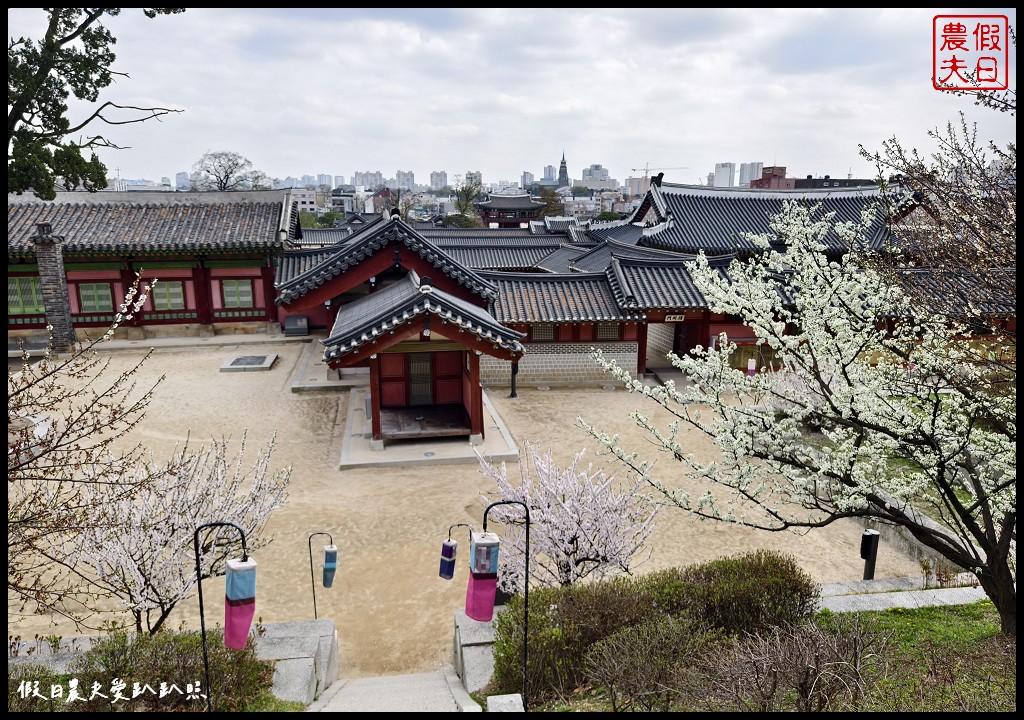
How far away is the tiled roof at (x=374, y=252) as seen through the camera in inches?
670

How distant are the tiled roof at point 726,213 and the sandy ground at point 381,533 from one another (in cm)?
1177

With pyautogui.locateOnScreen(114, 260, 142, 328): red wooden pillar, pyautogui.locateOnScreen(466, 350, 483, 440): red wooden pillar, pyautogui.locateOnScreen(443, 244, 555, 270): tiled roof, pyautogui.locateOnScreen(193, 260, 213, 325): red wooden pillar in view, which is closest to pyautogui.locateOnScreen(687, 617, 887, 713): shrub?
pyautogui.locateOnScreen(466, 350, 483, 440): red wooden pillar

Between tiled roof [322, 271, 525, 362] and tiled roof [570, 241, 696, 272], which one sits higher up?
tiled roof [570, 241, 696, 272]

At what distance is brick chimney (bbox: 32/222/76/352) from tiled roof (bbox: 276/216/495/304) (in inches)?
456

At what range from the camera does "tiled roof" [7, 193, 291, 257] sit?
2400cm

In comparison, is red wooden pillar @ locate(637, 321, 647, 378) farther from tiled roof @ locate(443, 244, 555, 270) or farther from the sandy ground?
tiled roof @ locate(443, 244, 555, 270)

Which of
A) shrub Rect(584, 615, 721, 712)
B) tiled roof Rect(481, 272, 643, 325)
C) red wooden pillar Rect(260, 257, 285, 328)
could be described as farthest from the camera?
red wooden pillar Rect(260, 257, 285, 328)

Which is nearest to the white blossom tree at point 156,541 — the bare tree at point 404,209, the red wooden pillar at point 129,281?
the bare tree at point 404,209

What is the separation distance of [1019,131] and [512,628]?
6.16m

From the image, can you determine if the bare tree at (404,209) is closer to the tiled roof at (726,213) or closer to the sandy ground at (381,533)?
the sandy ground at (381,533)

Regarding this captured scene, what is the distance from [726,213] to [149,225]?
82.8 ft

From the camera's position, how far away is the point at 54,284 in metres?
23.2

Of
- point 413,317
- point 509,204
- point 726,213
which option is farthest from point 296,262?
point 509,204

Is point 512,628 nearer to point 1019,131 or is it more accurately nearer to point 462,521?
point 462,521
